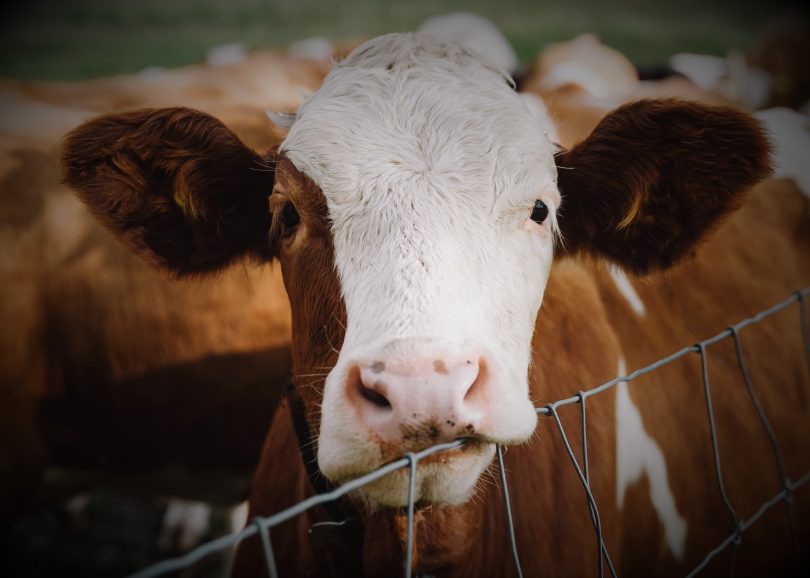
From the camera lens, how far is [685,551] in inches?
91.4

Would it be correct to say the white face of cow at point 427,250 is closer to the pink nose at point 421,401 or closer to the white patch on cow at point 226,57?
the pink nose at point 421,401

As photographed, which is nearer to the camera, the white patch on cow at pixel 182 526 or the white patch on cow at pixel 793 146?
the white patch on cow at pixel 793 146

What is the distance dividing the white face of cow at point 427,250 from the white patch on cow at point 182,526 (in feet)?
12.5

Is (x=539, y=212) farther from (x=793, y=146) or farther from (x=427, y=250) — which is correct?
(x=793, y=146)

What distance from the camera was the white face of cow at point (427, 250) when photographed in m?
1.02

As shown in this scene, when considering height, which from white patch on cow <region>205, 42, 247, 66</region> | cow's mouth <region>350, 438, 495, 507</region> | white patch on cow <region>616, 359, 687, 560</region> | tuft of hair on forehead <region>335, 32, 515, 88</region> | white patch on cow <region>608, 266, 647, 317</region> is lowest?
white patch on cow <region>616, 359, 687, 560</region>

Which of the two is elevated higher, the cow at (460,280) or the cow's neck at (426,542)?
the cow at (460,280)

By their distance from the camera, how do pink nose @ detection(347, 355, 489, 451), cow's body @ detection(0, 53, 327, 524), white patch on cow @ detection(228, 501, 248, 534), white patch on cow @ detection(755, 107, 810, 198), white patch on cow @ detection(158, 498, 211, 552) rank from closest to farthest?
pink nose @ detection(347, 355, 489, 451) < white patch on cow @ detection(755, 107, 810, 198) < cow's body @ detection(0, 53, 327, 524) < white patch on cow @ detection(228, 501, 248, 534) < white patch on cow @ detection(158, 498, 211, 552)

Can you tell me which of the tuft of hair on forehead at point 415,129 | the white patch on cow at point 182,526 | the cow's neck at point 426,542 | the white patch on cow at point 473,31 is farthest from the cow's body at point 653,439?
the white patch on cow at point 182,526

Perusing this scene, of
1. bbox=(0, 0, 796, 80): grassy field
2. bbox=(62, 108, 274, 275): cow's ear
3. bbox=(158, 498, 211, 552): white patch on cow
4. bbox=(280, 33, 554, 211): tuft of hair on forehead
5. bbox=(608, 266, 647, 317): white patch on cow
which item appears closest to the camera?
bbox=(280, 33, 554, 211): tuft of hair on forehead

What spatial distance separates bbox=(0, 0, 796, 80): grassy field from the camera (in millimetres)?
6523

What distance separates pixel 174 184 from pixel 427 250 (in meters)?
0.96

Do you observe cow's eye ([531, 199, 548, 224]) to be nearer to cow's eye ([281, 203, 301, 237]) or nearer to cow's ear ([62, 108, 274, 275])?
cow's eye ([281, 203, 301, 237])

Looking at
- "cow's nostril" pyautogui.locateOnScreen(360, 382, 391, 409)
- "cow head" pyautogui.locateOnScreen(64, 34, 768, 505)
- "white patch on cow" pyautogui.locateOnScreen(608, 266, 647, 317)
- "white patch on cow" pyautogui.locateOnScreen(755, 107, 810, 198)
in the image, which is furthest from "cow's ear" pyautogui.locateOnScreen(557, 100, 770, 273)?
"white patch on cow" pyautogui.locateOnScreen(755, 107, 810, 198)
